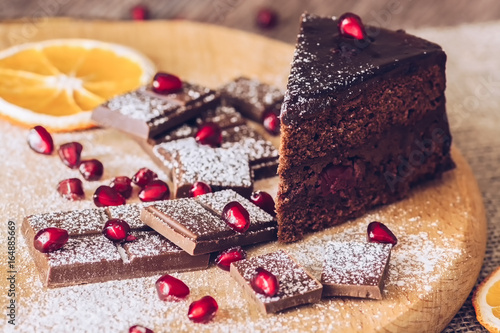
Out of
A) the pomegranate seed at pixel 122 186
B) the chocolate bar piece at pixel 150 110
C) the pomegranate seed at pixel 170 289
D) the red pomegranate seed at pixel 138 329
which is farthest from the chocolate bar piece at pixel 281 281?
the chocolate bar piece at pixel 150 110

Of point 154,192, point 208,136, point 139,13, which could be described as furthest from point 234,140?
point 139,13

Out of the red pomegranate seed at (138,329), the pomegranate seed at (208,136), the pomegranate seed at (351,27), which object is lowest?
the red pomegranate seed at (138,329)

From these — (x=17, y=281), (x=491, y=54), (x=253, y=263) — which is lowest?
(x=17, y=281)

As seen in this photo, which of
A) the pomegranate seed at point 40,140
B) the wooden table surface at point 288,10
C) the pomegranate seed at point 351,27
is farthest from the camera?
the wooden table surface at point 288,10

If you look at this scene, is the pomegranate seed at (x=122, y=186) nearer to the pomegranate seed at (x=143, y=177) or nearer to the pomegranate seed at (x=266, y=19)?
the pomegranate seed at (x=143, y=177)

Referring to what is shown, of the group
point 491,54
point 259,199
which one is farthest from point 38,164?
point 491,54

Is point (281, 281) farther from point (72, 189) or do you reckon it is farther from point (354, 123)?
point (72, 189)

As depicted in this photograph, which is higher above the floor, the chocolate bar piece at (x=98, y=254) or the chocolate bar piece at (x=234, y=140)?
the chocolate bar piece at (x=234, y=140)

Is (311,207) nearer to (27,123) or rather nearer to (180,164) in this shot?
(180,164)
